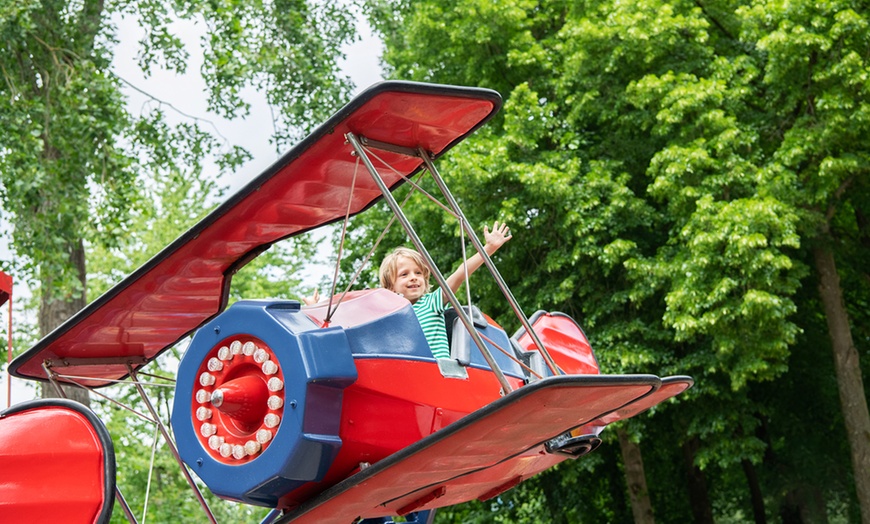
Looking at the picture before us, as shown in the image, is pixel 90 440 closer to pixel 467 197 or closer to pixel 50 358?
pixel 50 358

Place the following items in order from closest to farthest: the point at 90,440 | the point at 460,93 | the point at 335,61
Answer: the point at 90,440 < the point at 460,93 < the point at 335,61

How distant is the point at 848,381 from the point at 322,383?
13280mm

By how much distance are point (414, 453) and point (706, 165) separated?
11283mm

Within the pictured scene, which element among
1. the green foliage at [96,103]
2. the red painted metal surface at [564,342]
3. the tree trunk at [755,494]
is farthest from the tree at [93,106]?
the tree trunk at [755,494]

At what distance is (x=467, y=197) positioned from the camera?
1581 cm

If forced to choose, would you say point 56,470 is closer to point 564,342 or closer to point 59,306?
point 564,342

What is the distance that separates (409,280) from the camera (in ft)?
19.6

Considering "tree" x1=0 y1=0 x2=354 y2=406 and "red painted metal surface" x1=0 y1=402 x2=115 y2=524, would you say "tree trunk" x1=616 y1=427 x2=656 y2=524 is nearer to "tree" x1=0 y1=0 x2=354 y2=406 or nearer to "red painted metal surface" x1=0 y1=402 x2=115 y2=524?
"tree" x1=0 y1=0 x2=354 y2=406

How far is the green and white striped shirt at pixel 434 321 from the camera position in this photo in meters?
5.23

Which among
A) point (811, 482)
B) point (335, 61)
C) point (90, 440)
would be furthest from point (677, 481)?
point (90, 440)

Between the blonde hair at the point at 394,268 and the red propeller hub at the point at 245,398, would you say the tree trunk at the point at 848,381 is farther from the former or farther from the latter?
the red propeller hub at the point at 245,398

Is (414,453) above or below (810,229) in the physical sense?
below

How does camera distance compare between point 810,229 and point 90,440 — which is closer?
point 90,440

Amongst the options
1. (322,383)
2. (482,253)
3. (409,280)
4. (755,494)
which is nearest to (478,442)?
(322,383)
